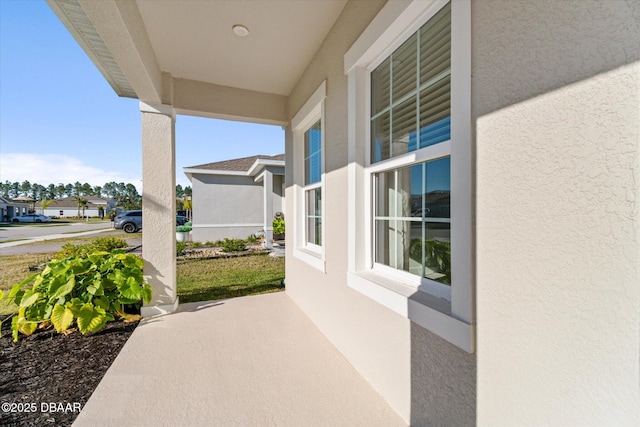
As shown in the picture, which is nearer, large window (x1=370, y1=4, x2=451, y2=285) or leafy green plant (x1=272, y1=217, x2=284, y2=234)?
large window (x1=370, y1=4, x2=451, y2=285)

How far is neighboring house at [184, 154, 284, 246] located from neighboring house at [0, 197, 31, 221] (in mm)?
47814

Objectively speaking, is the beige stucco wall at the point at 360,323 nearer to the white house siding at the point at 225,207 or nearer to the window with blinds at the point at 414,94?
the window with blinds at the point at 414,94

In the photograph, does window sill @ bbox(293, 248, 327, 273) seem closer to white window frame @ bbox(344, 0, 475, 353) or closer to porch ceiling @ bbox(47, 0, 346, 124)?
white window frame @ bbox(344, 0, 475, 353)

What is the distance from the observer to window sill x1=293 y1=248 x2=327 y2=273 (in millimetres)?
3205

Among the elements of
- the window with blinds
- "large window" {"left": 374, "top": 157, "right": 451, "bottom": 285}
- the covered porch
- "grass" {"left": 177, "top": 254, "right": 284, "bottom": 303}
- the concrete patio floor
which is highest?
the covered porch

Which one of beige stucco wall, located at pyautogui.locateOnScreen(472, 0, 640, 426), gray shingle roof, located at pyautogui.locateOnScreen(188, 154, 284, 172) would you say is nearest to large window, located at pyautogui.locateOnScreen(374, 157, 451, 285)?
beige stucco wall, located at pyautogui.locateOnScreen(472, 0, 640, 426)

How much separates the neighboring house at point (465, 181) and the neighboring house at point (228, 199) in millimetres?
7958

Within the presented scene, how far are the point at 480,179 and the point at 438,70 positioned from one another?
851 mm

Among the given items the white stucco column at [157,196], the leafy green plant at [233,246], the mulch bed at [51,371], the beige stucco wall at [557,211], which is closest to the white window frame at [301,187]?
the white stucco column at [157,196]

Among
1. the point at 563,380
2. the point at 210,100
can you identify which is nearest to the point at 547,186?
the point at 563,380

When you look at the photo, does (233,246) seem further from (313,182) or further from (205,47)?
(205,47)

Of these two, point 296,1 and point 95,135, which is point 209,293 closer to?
point 296,1

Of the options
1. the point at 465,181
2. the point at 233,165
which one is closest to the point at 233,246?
the point at 233,165

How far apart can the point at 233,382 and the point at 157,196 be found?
8.68 feet
